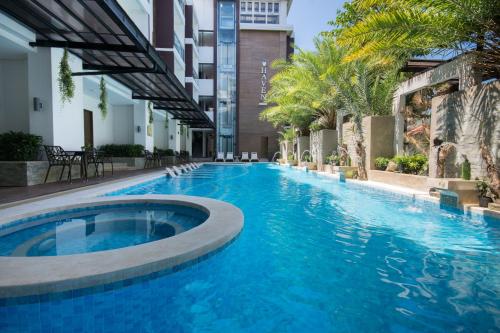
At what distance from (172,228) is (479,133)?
22.2ft

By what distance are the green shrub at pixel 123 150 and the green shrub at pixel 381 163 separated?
11.3m

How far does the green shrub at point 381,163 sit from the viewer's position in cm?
1042

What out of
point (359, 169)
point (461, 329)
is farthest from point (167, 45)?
point (461, 329)

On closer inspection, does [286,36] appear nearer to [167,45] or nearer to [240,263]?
[167,45]

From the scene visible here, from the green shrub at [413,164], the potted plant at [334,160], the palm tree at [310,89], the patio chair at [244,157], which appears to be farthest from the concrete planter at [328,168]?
the patio chair at [244,157]

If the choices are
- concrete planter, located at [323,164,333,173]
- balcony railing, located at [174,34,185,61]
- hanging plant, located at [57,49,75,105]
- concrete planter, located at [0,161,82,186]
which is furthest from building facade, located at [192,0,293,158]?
concrete planter, located at [0,161,82,186]

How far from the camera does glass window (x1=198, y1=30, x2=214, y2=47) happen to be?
107 feet

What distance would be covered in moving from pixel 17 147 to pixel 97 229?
4.78 meters

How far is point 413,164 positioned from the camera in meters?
9.04

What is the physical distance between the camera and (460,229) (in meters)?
4.81

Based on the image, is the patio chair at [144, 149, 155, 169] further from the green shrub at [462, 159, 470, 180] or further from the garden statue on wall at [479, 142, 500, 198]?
the garden statue on wall at [479, 142, 500, 198]

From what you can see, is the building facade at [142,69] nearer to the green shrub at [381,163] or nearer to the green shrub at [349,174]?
the green shrub at [349,174]

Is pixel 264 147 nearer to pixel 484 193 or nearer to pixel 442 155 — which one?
A: pixel 442 155

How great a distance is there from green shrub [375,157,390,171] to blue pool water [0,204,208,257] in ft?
25.0
